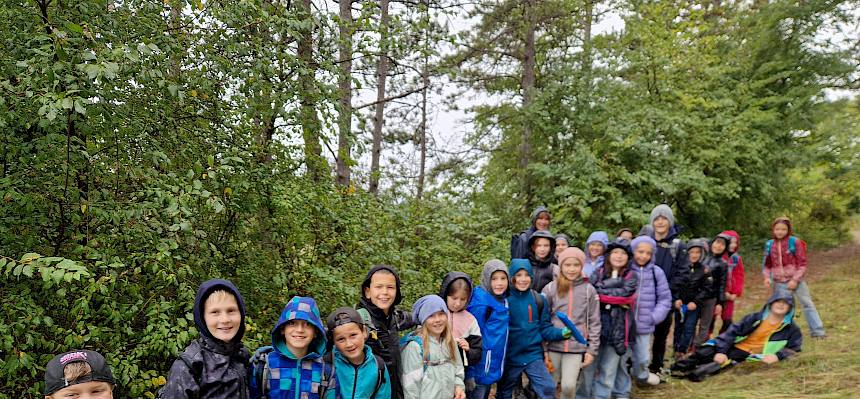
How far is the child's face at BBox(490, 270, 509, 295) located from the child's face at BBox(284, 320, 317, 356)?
5.97 ft

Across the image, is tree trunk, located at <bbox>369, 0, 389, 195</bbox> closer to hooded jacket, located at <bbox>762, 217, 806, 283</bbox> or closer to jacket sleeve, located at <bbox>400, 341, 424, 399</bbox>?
jacket sleeve, located at <bbox>400, 341, 424, 399</bbox>

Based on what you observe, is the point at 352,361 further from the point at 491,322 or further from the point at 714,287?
the point at 714,287

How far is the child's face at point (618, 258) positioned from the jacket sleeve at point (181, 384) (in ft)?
13.3

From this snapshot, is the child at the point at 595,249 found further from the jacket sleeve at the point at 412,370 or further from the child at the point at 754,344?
the jacket sleeve at the point at 412,370

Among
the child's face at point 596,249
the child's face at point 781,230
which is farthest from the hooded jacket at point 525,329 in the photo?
the child's face at point 781,230

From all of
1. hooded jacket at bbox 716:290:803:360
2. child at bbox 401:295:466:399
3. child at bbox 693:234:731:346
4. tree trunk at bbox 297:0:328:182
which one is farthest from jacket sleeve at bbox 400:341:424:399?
child at bbox 693:234:731:346

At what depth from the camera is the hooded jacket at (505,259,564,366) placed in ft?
14.9

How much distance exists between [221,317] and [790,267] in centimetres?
743

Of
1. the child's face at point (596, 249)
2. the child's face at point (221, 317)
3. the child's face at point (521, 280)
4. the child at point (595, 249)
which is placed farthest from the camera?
the child's face at point (596, 249)

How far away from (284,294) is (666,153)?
892cm

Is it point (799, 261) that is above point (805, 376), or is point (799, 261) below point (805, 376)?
above

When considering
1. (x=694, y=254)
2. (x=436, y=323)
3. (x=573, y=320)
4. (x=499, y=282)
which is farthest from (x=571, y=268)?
(x=694, y=254)

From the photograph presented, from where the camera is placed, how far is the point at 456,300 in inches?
163

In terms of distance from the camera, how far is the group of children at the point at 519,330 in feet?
9.22
